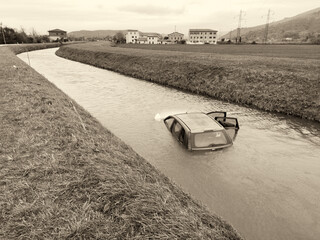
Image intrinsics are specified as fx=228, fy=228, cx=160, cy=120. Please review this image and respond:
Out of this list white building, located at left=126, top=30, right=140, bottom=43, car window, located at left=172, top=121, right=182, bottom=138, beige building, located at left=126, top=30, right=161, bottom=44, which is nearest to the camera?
car window, located at left=172, top=121, right=182, bottom=138

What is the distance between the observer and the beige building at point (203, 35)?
170 meters

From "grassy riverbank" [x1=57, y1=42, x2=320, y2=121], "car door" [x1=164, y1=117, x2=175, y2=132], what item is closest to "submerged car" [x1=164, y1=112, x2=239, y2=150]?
"car door" [x1=164, y1=117, x2=175, y2=132]

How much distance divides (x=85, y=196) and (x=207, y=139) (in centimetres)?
527

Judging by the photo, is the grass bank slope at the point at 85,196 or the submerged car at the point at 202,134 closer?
the grass bank slope at the point at 85,196

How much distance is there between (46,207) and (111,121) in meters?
9.64

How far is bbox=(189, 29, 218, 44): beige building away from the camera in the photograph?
557 ft

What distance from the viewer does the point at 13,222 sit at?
476 centimetres

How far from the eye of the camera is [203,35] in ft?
565

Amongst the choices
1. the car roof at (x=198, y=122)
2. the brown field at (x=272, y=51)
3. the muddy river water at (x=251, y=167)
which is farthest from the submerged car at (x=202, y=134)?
the brown field at (x=272, y=51)

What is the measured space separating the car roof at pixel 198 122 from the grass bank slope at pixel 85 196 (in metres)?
2.56

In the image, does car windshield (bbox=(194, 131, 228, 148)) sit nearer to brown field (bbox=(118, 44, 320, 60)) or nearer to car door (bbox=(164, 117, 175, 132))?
car door (bbox=(164, 117, 175, 132))

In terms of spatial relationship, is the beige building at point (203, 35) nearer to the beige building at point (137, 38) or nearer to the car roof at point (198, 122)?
the beige building at point (137, 38)

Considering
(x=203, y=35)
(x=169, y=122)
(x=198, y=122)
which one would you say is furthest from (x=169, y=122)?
(x=203, y=35)

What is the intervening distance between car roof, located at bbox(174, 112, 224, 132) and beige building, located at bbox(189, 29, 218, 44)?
169937 mm
